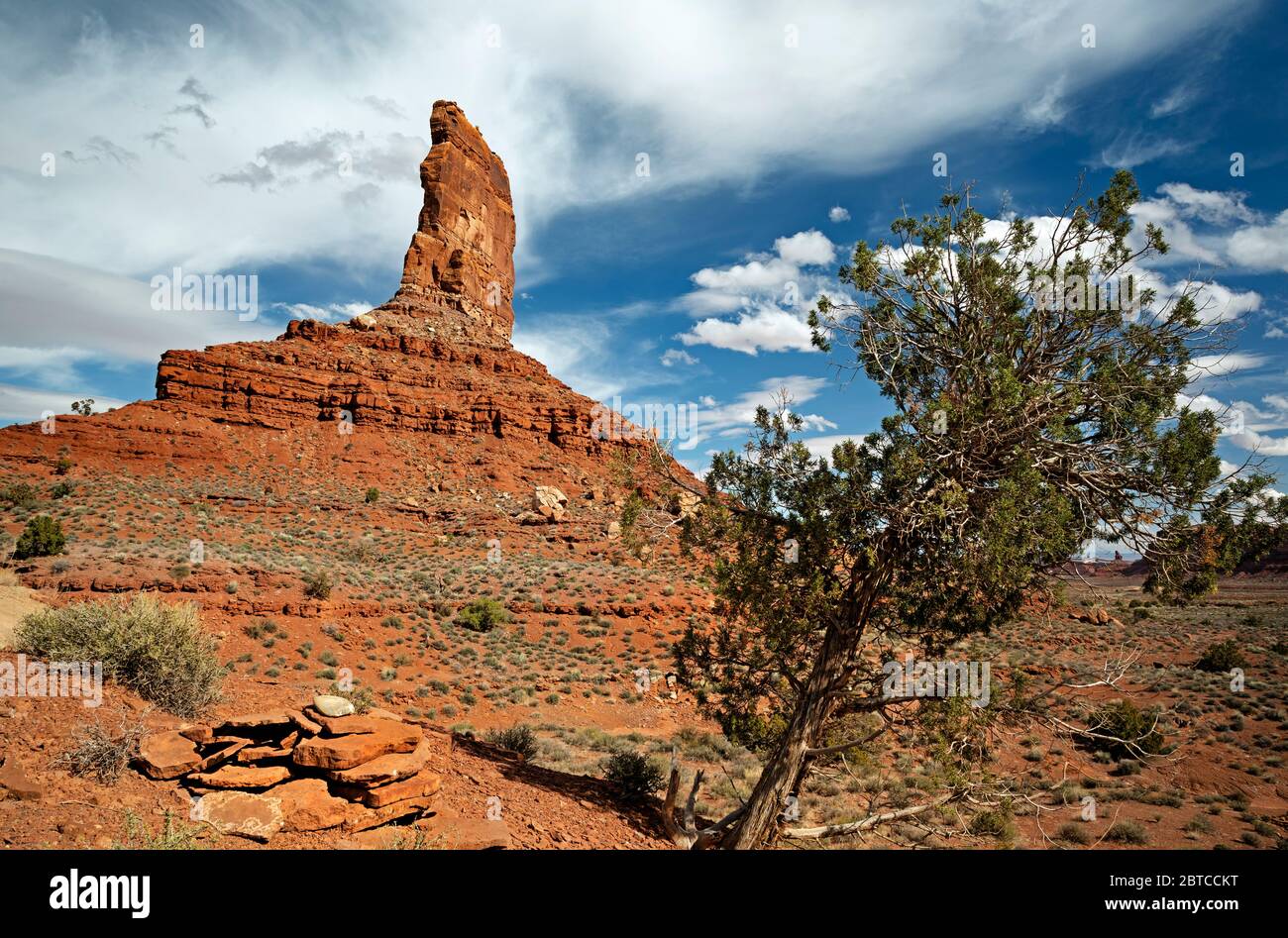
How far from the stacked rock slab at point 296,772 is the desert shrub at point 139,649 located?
195 centimetres

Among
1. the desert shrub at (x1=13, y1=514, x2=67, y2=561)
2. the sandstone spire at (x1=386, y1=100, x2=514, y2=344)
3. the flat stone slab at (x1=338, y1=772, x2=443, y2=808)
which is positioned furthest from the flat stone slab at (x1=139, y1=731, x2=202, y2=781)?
the sandstone spire at (x1=386, y1=100, x2=514, y2=344)

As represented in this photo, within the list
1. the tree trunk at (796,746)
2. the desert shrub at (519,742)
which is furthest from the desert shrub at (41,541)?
the tree trunk at (796,746)

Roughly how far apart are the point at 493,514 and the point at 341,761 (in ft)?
131

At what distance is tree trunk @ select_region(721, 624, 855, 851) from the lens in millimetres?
7168

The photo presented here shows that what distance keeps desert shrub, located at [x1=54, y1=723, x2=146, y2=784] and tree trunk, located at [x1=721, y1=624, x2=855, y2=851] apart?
21.2 feet

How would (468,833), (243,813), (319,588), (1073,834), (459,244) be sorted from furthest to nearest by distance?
(459,244)
(319,588)
(1073,834)
(468,833)
(243,813)

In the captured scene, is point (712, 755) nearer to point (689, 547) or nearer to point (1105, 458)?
point (689, 547)

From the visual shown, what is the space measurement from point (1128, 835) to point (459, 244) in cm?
8057

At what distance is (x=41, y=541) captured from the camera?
20172 millimetres

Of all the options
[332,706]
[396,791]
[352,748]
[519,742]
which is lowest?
[519,742]

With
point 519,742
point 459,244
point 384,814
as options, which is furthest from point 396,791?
point 459,244

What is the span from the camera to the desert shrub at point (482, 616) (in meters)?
23.0

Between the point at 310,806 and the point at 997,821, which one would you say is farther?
the point at 997,821

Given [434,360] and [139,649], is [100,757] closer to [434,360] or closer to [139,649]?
[139,649]
